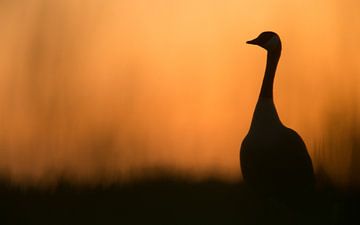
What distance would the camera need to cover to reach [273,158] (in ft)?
24.7

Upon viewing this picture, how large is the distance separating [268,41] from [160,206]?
3.28 metres

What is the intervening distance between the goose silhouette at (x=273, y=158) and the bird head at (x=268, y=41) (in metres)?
1.29

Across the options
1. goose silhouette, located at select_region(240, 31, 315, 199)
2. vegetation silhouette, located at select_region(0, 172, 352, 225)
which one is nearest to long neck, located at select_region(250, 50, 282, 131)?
goose silhouette, located at select_region(240, 31, 315, 199)

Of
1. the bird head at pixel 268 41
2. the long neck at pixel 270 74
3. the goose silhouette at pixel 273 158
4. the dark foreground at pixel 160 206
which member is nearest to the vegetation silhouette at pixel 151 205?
the dark foreground at pixel 160 206

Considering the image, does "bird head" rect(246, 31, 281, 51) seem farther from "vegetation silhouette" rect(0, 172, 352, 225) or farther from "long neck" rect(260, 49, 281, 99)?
"vegetation silhouette" rect(0, 172, 352, 225)

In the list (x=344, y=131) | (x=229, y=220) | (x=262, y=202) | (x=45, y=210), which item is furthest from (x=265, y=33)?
(x=45, y=210)

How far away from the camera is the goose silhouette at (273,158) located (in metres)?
7.50

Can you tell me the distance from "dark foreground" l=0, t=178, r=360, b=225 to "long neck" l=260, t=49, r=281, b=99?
137 cm

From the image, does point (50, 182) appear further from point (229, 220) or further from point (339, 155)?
point (339, 155)

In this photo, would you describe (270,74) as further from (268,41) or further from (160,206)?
(160,206)

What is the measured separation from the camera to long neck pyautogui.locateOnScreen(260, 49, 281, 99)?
8.29 metres

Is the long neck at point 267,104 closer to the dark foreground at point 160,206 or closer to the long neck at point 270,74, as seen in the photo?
the long neck at point 270,74

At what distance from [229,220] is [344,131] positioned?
85.4 inches

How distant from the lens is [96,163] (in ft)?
24.8
